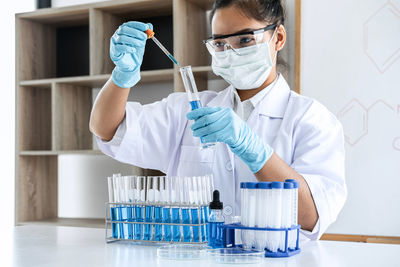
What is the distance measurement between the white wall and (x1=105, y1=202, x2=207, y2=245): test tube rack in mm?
1475

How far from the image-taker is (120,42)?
1.46 m

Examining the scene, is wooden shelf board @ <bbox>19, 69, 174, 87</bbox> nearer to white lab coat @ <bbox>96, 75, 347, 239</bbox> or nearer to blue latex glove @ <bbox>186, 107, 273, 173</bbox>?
white lab coat @ <bbox>96, 75, 347, 239</bbox>

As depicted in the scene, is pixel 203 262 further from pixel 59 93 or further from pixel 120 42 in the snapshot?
pixel 59 93

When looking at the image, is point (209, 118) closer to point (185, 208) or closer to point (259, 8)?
point (185, 208)

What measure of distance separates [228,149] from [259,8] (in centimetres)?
49

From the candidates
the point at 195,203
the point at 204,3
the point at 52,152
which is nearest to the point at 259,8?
the point at 195,203

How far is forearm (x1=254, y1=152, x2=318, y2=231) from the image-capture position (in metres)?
1.32

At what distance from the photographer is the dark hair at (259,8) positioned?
159 cm

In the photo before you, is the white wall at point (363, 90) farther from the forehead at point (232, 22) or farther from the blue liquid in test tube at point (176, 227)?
the blue liquid in test tube at point (176, 227)

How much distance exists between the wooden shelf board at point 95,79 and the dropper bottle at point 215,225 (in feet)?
5.29

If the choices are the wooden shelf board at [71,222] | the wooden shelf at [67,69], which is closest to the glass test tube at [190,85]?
the wooden shelf at [67,69]

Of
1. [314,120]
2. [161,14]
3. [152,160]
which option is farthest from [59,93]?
[314,120]

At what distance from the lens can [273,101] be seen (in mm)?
1699

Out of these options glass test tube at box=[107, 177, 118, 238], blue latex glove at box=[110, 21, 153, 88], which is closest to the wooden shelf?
blue latex glove at box=[110, 21, 153, 88]
